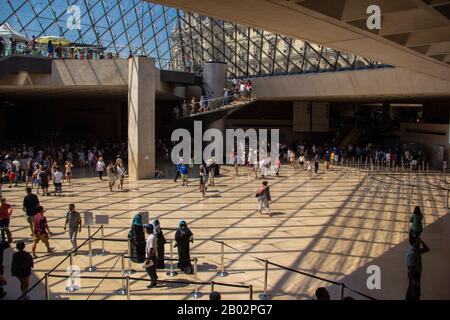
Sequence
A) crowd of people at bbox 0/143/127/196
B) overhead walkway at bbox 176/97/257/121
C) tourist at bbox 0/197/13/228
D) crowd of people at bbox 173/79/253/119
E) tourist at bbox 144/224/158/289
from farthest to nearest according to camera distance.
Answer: crowd of people at bbox 173/79/253/119
overhead walkway at bbox 176/97/257/121
crowd of people at bbox 0/143/127/196
tourist at bbox 0/197/13/228
tourist at bbox 144/224/158/289

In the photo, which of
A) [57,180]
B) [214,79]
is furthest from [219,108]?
[57,180]

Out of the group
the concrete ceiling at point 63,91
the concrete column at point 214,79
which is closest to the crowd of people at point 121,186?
the concrete ceiling at point 63,91

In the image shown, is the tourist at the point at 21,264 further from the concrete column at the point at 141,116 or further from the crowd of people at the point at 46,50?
the crowd of people at the point at 46,50

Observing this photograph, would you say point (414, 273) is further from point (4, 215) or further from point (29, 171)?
point (29, 171)

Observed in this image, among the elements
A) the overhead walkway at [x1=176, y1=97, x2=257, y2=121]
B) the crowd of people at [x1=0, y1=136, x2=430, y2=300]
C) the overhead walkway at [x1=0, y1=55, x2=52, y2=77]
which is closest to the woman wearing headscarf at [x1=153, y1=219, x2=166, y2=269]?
the crowd of people at [x1=0, y1=136, x2=430, y2=300]

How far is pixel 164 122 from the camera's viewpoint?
43.3 m

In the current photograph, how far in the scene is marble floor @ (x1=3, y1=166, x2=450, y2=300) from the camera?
875 centimetres

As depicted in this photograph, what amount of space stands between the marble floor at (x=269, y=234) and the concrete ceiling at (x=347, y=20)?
4.57 meters

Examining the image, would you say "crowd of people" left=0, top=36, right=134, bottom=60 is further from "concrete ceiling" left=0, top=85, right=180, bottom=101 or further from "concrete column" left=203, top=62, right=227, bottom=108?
"concrete column" left=203, top=62, right=227, bottom=108

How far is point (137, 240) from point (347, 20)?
5.82 m

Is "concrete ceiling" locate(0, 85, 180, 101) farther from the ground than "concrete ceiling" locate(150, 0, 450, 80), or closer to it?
farther from the ground

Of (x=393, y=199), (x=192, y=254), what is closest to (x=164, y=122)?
(x=393, y=199)

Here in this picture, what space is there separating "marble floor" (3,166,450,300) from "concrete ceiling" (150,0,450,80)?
4.57 meters

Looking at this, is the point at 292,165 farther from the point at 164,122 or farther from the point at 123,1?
the point at 123,1
